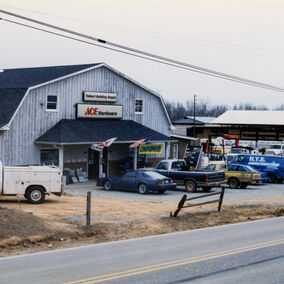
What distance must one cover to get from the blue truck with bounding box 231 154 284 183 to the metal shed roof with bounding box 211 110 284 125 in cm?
3463

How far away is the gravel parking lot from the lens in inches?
1122

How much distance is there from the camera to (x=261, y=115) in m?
77.8

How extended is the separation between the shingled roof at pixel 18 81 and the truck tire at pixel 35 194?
912 centimetres

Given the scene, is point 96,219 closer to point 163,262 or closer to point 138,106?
point 163,262

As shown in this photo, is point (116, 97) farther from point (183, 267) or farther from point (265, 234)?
point (183, 267)

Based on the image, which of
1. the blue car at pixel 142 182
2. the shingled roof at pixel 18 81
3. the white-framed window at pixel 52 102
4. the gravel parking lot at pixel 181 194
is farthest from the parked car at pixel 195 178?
the shingled roof at pixel 18 81

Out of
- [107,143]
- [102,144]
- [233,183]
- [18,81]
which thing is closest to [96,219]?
[107,143]

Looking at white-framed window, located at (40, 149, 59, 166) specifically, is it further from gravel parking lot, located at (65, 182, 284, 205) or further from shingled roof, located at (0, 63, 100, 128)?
shingled roof, located at (0, 63, 100, 128)

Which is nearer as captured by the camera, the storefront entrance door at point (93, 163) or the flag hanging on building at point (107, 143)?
the flag hanging on building at point (107, 143)

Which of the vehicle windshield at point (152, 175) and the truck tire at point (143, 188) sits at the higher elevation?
the vehicle windshield at point (152, 175)

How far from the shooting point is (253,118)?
252ft

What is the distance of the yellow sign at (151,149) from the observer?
39.7m

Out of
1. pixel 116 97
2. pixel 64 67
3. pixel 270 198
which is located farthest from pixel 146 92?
pixel 270 198

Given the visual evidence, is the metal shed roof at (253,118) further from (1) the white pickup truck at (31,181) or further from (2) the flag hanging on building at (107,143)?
(1) the white pickup truck at (31,181)
